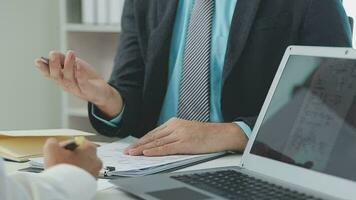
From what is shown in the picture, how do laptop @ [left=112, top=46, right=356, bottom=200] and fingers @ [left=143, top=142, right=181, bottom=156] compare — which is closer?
laptop @ [left=112, top=46, right=356, bottom=200]

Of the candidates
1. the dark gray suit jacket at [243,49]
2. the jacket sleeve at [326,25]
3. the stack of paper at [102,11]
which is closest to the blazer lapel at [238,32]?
the dark gray suit jacket at [243,49]

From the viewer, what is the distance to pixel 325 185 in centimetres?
75

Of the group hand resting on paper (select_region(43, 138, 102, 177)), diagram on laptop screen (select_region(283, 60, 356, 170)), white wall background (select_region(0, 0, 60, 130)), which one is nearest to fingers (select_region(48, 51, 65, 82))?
hand resting on paper (select_region(43, 138, 102, 177))

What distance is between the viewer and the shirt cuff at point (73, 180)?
68 centimetres

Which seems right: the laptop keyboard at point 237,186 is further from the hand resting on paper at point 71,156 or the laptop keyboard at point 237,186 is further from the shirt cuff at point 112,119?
the shirt cuff at point 112,119

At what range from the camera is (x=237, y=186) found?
77 cm

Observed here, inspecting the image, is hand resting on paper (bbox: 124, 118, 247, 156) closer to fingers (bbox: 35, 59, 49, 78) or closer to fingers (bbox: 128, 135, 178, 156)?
fingers (bbox: 128, 135, 178, 156)

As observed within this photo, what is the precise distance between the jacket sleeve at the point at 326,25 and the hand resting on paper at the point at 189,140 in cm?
31

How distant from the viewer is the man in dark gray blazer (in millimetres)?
1200

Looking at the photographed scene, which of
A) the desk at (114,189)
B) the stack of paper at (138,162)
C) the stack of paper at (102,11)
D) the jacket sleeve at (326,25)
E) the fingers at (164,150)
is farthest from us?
the stack of paper at (102,11)

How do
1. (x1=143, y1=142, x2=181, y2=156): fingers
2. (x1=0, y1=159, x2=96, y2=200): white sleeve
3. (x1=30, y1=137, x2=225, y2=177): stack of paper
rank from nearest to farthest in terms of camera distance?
1. (x1=0, y1=159, x2=96, y2=200): white sleeve
2. (x1=30, y1=137, x2=225, y2=177): stack of paper
3. (x1=143, y1=142, x2=181, y2=156): fingers

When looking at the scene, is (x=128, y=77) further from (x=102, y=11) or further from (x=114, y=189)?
(x=102, y=11)

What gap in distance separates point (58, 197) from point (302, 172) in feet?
1.22

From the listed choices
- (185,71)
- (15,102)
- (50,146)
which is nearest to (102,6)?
(15,102)
